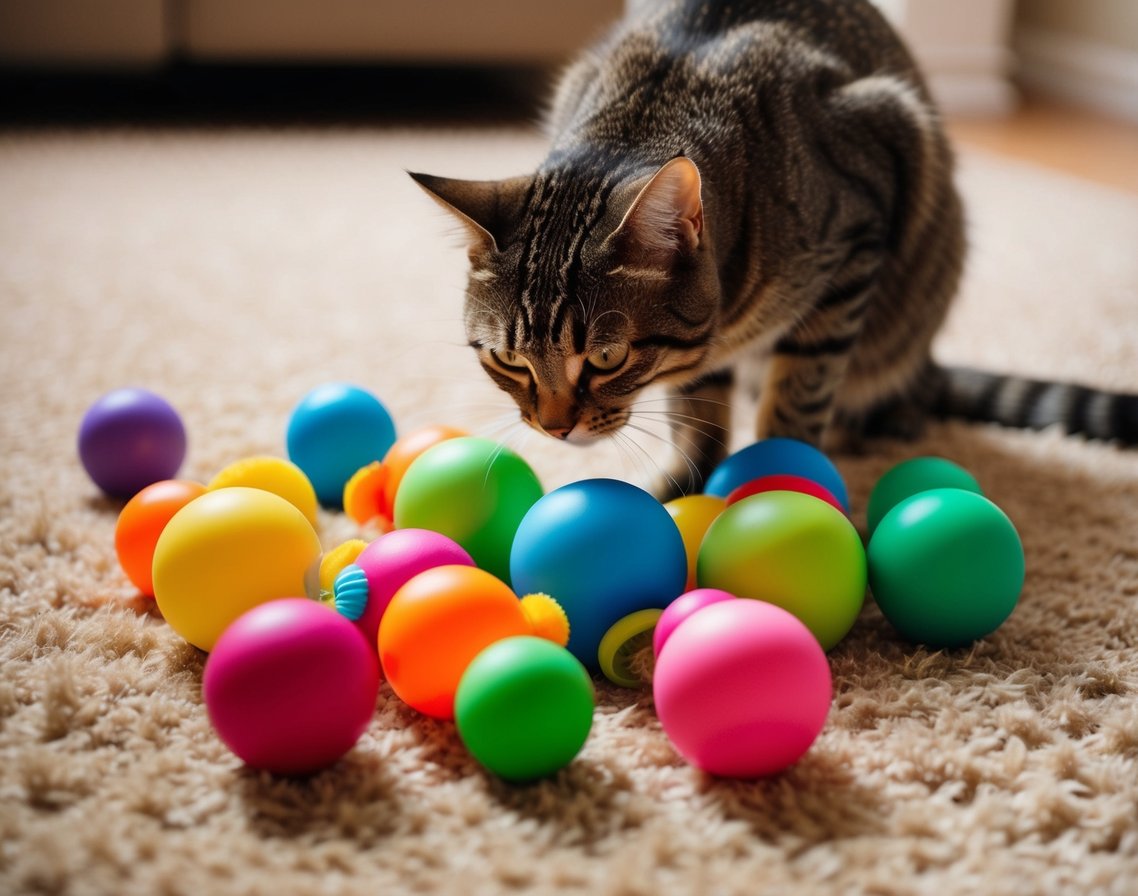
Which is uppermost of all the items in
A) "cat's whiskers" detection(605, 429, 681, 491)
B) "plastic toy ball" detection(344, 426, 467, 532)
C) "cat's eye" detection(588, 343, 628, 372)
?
"cat's eye" detection(588, 343, 628, 372)

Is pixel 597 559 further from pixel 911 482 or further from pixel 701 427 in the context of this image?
pixel 701 427

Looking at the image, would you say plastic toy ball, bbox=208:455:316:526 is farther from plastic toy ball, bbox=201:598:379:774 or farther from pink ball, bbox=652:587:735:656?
pink ball, bbox=652:587:735:656

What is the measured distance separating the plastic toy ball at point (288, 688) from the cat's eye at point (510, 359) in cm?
40

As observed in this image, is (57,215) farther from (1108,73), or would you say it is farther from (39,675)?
(1108,73)

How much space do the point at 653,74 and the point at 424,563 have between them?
0.74 metres

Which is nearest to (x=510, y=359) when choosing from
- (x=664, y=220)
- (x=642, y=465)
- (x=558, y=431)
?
(x=558, y=431)

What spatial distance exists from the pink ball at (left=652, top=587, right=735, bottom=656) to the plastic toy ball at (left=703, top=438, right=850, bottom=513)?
281 millimetres

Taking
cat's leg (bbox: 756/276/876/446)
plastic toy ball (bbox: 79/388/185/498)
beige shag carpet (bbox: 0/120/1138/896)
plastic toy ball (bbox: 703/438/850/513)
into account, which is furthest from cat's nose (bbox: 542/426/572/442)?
plastic toy ball (bbox: 79/388/185/498)

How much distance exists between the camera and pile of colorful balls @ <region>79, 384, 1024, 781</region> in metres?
0.89

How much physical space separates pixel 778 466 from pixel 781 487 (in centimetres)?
8

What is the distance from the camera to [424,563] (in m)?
1.08

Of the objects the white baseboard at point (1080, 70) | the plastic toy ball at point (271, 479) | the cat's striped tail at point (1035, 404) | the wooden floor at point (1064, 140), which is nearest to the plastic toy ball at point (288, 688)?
the plastic toy ball at point (271, 479)

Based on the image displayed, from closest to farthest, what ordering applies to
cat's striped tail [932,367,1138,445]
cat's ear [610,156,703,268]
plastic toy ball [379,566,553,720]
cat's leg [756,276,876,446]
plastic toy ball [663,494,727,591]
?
plastic toy ball [379,566,553,720] < cat's ear [610,156,703,268] < plastic toy ball [663,494,727,591] < cat's leg [756,276,876,446] < cat's striped tail [932,367,1138,445]

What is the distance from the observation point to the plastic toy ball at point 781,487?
1193 mm
